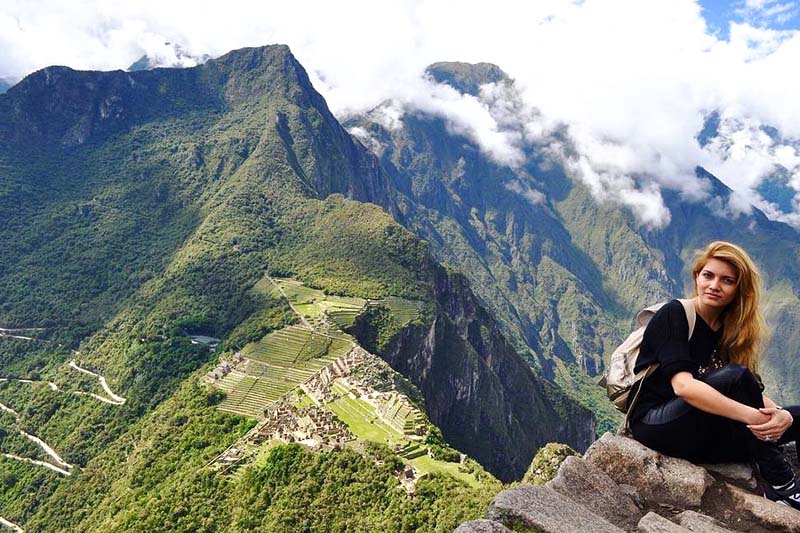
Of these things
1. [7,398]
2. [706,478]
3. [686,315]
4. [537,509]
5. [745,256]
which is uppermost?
[745,256]

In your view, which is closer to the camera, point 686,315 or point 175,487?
point 686,315

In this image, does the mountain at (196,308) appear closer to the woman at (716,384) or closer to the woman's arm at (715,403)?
the woman at (716,384)

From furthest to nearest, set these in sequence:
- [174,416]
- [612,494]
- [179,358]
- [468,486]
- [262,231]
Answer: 1. [262,231]
2. [179,358]
3. [174,416]
4. [468,486]
5. [612,494]

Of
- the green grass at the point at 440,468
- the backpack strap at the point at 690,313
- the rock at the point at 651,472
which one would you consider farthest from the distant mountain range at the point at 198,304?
the backpack strap at the point at 690,313

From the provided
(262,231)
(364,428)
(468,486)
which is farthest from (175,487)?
(262,231)

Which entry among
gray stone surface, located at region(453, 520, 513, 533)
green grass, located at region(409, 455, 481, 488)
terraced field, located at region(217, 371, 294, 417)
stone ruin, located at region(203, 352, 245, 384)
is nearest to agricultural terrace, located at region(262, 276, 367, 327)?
stone ruin, located at region(203, 352, 245, 384)

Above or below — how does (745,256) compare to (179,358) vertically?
above

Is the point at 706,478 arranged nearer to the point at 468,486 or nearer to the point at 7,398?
the point at 468,486

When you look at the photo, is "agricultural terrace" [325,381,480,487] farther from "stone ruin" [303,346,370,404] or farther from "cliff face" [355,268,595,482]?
"cliff face" [355,268,595,482]
